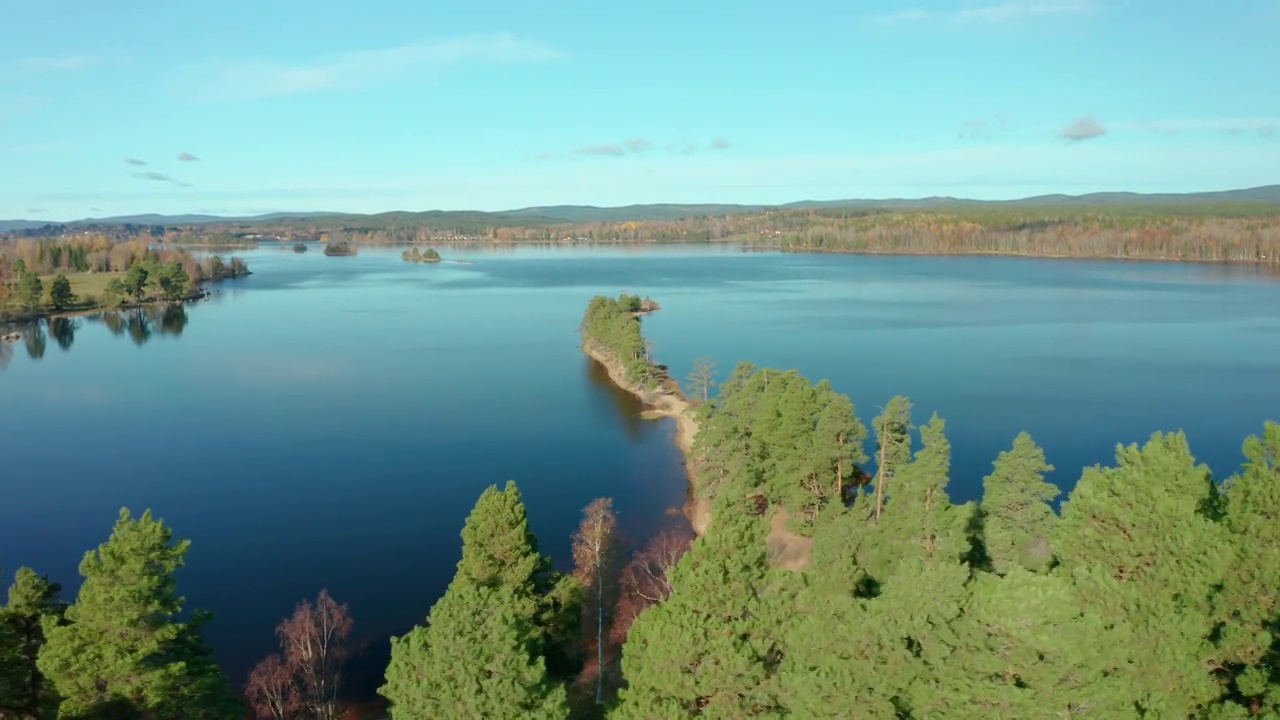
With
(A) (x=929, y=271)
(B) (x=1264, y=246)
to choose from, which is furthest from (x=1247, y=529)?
(B) (x=1264, y=246)

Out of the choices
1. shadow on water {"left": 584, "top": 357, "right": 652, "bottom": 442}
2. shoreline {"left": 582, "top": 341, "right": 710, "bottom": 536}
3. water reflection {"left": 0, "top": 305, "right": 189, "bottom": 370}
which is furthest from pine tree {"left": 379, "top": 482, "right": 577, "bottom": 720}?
water reflection {"left": 0, "top": 305, "right": 189, "bottom": 370}

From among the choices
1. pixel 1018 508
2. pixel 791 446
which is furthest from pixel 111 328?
pixel 1018 508

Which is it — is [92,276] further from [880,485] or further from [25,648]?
[880,485]

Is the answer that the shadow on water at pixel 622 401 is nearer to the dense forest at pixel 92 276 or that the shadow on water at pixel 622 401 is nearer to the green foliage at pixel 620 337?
the green foliage at pixel 620 337

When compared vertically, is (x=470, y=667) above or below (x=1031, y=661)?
below

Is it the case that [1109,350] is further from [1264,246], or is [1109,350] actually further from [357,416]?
[1264,246]

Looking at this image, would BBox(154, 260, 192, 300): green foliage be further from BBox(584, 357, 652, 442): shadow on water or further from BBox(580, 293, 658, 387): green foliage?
BBox(584, 357, 652, 442): shadow on water
